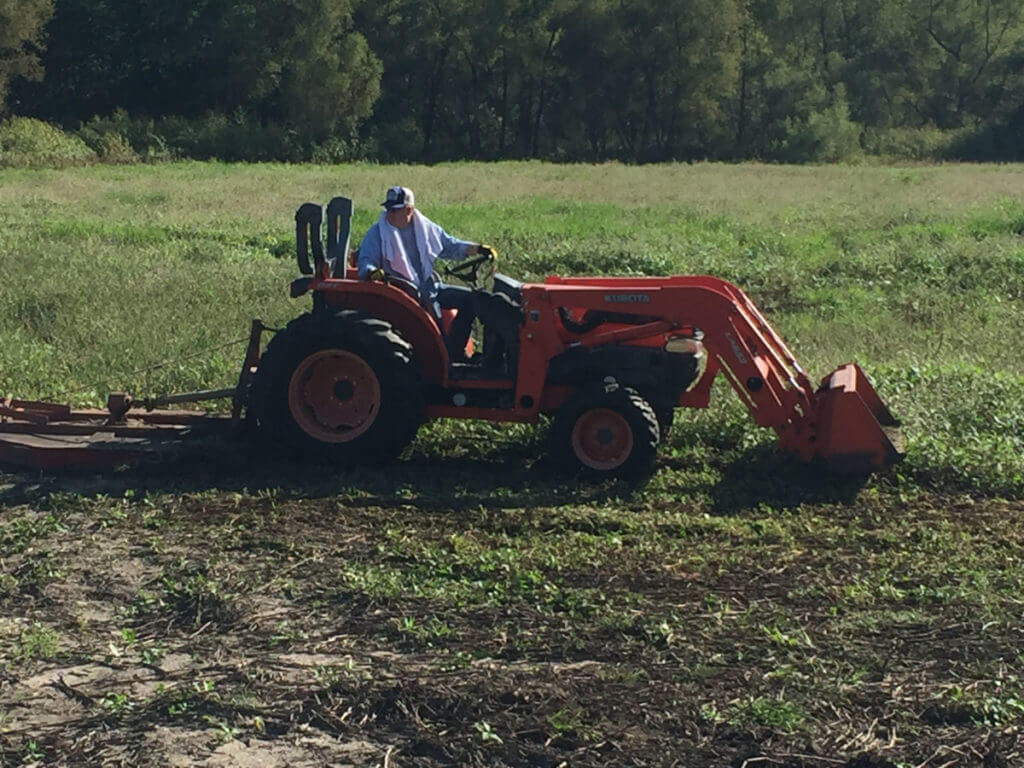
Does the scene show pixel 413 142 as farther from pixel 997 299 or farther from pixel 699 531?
pixel 699 531

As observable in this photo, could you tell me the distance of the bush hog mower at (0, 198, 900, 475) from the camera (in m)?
7.41

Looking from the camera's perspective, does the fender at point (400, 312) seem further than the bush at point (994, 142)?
No

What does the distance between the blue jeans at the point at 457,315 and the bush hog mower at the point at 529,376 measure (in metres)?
0.11

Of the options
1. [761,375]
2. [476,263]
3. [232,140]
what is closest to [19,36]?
[232,140]

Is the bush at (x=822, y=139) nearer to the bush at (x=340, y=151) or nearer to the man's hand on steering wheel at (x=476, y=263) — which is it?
the bush at (x=340, y=151)

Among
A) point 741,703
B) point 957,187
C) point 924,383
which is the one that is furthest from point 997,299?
point 957,187

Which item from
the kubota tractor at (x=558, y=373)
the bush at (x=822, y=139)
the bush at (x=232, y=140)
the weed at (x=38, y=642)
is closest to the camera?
the weed at (x=38, y=642)

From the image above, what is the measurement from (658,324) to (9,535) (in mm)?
3795

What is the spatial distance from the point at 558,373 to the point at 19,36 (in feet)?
136

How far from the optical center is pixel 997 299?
1405cm

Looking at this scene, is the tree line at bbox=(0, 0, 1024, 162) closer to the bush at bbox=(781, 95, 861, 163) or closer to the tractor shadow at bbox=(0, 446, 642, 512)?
the bush at bbox=(781, 95, 861, 163)

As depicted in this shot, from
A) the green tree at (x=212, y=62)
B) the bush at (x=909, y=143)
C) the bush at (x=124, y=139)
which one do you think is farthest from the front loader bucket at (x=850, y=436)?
the bush at (x=909, y=143)

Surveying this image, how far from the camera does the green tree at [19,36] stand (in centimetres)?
4294

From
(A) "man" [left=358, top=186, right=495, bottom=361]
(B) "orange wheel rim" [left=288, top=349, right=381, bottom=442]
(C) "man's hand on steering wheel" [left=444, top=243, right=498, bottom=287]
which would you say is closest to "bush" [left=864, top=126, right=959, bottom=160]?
(C) "man's hand on steering wheel" [left=444, top=243, right=498, bottom=287]
